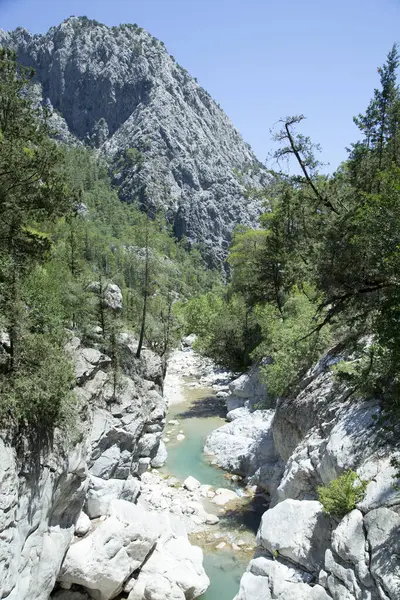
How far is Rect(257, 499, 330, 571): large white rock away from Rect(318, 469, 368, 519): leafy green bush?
0.67 meters

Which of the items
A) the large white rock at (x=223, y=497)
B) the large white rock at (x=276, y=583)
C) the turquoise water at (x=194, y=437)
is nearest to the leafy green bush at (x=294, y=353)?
the large white rock at (x=223, y=497)

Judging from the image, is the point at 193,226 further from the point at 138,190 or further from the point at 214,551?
the point at 214,551

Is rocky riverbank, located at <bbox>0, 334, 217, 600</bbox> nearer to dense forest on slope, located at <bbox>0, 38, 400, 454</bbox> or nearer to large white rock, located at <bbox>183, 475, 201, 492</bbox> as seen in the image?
large white rock, located at <bbox>183, 475, 201, 492</bbox>

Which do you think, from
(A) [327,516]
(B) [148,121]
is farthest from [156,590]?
(B) [148,121]

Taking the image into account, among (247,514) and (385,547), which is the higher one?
(385,547)

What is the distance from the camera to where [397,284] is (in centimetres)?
832

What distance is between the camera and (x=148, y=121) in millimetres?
139750

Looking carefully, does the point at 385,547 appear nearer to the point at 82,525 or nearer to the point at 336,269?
the point at 336,269

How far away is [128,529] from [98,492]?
7.79 ft

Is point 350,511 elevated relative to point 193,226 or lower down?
lower down

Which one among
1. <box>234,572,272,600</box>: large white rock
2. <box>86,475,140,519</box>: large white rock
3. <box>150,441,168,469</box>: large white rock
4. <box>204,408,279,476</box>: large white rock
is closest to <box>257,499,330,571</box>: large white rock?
<box>234,572,272,600</box>: large white rock

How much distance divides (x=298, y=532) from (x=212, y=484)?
9.86 m

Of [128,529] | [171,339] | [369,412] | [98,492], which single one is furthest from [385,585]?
[171,339]

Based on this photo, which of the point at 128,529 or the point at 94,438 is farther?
the point at 94,438
